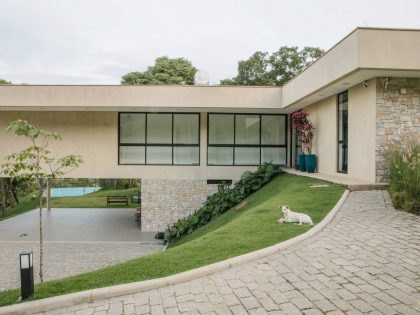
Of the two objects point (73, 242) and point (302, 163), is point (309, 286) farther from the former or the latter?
point (73, 242)

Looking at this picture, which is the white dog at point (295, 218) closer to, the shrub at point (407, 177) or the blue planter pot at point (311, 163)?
the shrub at point (407, 177)

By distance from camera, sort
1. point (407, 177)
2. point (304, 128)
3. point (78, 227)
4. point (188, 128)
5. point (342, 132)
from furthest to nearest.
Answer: point (78, 227), point (188, 128), point (304, 128), point (342, 132), point (407, 177)

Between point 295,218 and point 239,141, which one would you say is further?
point 239,141

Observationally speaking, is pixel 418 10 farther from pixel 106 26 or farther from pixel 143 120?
pixel 106 26

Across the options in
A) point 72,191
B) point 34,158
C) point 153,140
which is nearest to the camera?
point 34,158

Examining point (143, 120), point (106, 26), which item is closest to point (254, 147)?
point (143, 120)

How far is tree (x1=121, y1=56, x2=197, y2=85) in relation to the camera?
31.8 m

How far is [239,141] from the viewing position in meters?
14.4

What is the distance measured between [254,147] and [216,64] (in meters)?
27.8

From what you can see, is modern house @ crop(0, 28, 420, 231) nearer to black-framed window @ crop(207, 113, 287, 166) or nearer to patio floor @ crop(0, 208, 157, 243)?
black-framed window @ crop(207, 113, 287, 166)

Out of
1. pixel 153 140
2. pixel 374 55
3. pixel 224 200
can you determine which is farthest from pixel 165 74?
pixel 374 55

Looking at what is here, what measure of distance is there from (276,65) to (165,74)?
33.1ft

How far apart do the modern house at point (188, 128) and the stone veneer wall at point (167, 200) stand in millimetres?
41

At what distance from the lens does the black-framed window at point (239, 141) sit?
566 inches
